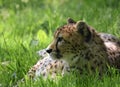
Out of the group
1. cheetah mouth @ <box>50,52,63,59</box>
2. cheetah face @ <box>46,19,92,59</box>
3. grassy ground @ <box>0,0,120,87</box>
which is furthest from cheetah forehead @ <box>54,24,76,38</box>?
grassy ground @ <box>0,0,120,87</box>

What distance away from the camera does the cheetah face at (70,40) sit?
6535 mm

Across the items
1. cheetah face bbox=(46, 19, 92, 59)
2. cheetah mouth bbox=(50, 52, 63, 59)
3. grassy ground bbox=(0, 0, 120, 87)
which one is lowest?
grassy ground bbox=(0, 0, 120, 87)

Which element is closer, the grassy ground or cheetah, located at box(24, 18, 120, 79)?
the grassy ground

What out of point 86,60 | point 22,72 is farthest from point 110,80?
point 22,72

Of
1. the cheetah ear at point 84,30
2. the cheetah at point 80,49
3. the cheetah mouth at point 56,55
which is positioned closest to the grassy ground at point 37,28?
the cheetah at point 80,49

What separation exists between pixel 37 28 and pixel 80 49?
148 inches

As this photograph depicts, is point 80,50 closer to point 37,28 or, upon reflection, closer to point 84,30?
point 84,30

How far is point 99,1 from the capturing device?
11.9 m

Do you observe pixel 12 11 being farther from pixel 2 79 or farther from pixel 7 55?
pixel 2 79

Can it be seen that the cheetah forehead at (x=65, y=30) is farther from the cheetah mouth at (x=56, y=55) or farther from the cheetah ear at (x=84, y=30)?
the cheetah mouth at (x=56, y=55)

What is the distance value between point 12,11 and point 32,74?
4604mm

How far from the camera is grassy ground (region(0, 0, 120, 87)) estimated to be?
6406 mm

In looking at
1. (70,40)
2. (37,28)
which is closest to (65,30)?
(70,40)

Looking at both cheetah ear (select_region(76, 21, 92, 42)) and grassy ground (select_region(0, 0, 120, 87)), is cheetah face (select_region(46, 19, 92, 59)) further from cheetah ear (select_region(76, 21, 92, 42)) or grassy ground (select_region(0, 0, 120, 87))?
grassy ground (select_region(0, 0, 120, 87))
